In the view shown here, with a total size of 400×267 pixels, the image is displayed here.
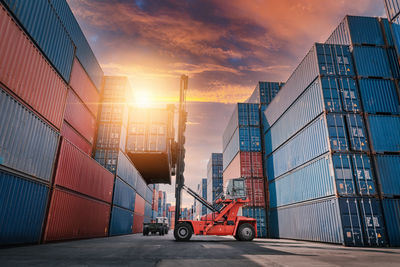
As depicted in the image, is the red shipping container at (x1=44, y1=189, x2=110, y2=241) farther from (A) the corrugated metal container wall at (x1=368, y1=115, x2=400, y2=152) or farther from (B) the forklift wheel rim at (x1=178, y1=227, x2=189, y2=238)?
(A) the corrugated metal container wall at (x1=368, y1=115, x2=400, y2=152)

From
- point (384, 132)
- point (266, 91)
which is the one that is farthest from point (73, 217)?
point (266, 91)

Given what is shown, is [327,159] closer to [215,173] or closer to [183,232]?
[183,232]

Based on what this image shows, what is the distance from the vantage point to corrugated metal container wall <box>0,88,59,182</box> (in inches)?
323

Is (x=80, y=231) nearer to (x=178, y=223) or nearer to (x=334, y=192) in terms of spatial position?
(x=178, y=223)

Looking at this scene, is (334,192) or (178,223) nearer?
(334,192)

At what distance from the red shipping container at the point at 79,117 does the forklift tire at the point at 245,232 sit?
12.8 metres

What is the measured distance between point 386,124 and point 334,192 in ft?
18.3

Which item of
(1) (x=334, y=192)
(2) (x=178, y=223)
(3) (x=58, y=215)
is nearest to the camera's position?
(3) (x=58, y=215)

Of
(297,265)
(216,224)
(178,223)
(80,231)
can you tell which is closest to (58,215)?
(80,231)

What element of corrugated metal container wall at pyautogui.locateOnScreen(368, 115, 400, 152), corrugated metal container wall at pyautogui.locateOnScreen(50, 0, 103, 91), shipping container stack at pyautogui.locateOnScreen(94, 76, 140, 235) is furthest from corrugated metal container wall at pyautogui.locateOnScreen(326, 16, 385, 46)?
shipping container stack at pyautogui.locateOnScreen(94, 76, 140, 235)

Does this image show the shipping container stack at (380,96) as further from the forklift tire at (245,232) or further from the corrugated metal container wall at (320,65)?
the forklift tire at (245,232)

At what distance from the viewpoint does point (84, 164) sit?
14.7 metres

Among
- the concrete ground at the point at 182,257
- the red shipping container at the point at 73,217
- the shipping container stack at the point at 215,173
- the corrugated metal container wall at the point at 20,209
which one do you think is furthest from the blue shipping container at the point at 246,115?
the shipping container stack at the point at 215,173

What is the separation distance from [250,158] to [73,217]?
18.5 metres
